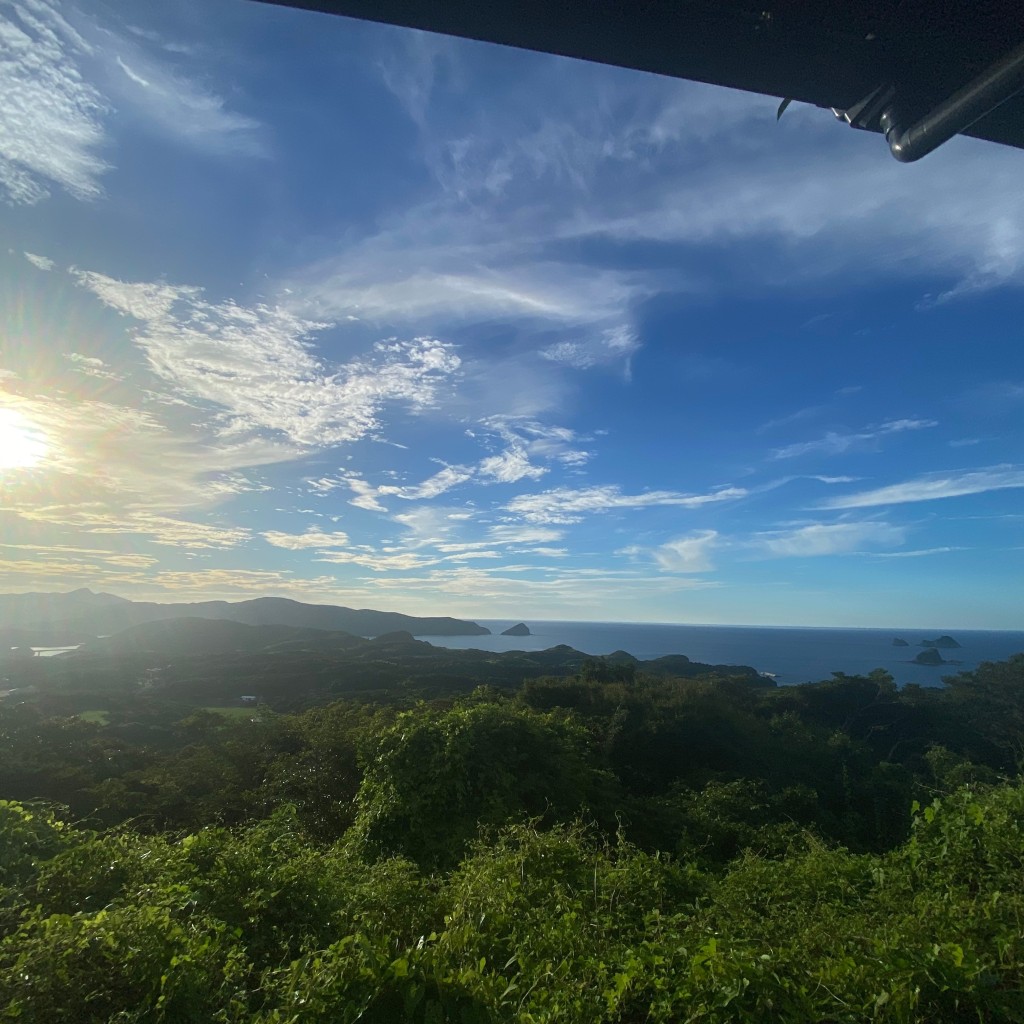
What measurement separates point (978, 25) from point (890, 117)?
12.5 inches

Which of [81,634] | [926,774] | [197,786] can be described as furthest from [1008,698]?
[81,634]

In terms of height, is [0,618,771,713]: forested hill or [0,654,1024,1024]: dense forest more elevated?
[0,654,1024,1024]: dense forest

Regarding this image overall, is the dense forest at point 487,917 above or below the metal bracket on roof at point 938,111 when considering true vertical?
below

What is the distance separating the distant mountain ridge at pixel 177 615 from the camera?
7821 centimetres

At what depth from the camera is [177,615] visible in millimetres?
97312

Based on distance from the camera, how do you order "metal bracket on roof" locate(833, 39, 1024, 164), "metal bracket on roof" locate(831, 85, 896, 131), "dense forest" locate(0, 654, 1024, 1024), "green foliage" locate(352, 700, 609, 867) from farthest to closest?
"green foliage" locate(352, 700, 609, 867), "dense forest" locate(0, 654, 1024, 1024), "metal bracket on roof" locate(831, 85, 896, 131), "metal bracket on roof" locate(833, 39, 1024, 164)

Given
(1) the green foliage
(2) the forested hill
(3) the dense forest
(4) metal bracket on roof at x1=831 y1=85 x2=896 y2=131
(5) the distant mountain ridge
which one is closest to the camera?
(4) metal bracket on roof at x1=831 y1=85 x2=896 y2=131

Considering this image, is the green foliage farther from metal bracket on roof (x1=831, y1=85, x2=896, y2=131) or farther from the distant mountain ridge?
the distant mountain ridge

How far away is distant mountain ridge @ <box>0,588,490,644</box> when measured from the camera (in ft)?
257

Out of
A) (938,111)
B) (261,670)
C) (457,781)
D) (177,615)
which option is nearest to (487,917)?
(938,111)

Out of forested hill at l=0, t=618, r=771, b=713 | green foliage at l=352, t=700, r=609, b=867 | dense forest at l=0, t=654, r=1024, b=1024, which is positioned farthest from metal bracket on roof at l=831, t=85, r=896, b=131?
forested hill at l=0, t=618, r=771, b=713

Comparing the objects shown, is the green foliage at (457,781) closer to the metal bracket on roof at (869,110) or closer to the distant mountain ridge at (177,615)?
the metal bracket on roof at (869,110)

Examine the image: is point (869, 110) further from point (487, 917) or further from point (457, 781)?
point (457, 781)

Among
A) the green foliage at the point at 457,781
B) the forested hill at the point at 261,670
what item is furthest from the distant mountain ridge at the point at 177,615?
the green foliage at the point at 457,781
